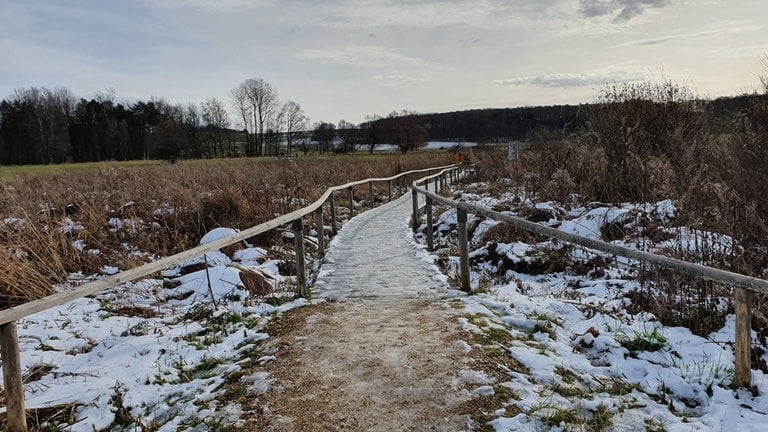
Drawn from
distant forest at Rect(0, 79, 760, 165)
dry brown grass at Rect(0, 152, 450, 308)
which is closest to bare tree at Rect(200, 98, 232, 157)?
distant forest at Rect(0, 79, 760, 165)

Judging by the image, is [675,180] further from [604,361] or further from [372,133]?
[372,133]

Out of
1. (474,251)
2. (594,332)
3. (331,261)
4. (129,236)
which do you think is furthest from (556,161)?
(129,236)

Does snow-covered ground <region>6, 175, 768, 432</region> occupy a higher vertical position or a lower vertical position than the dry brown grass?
lower

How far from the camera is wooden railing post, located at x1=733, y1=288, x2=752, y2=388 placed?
10.5 feet

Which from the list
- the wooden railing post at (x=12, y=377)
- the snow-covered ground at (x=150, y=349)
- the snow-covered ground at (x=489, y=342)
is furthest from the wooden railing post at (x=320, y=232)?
the wooden railing post at (x=12, y=377)

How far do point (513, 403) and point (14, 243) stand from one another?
24.0 ft

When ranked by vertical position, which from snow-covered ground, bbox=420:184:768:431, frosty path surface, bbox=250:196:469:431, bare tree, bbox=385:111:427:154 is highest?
bare tree, bbox=385:111:427:154

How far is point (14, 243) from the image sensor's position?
7.06 meters

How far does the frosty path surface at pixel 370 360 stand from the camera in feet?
10.6

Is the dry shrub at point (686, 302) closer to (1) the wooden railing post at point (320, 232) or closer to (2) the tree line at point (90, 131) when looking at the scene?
(1) the wooden railing post at point (320, 232)

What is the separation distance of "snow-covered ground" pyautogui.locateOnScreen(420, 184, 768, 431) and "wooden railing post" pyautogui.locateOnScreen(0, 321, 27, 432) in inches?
114

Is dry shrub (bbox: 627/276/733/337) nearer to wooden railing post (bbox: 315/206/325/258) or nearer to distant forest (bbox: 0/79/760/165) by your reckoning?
wooden railing post (bbox: 315/206/325/258)

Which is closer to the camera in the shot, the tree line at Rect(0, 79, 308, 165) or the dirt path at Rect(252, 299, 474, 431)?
the dirt path at Rect(252, 299, 474, 431)

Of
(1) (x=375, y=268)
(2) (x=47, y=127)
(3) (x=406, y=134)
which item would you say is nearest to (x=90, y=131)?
(2) (x=47, y=127)
